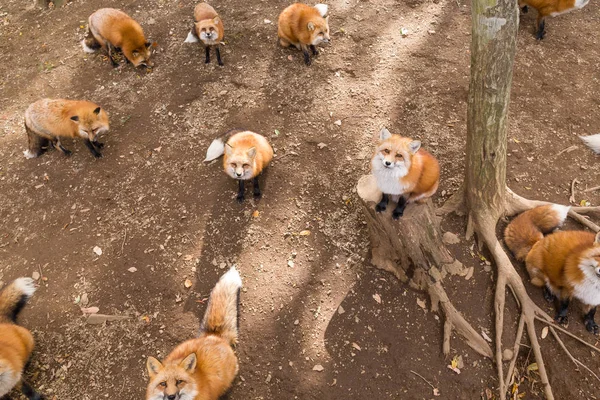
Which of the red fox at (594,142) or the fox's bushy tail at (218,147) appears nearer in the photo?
the red fox at (594,142)

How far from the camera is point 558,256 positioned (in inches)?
157

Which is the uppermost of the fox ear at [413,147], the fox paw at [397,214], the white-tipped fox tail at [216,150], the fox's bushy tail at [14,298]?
the fox ear at [413,147]

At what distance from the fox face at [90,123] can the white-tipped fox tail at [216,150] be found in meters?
1.72

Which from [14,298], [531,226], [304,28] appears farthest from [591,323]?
[14,298]

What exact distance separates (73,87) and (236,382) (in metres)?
6.02

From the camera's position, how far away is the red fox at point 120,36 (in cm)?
693

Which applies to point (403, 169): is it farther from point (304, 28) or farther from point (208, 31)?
point (208, 31)

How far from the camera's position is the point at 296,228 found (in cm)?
495

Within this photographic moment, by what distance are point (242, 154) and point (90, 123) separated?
8.38 feet

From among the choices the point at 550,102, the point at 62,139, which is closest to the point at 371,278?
the point at 550,102

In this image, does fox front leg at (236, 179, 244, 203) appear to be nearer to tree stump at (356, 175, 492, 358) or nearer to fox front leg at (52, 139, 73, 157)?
tree stump at (356, 175, 492, 358)

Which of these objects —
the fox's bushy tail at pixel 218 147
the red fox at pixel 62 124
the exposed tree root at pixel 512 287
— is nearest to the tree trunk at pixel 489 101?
the exposed tree root at pixel 512 287

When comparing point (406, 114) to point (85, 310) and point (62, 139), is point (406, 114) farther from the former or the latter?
point (62, 139)

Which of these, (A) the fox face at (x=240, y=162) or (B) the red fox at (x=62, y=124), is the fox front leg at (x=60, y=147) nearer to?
(B) the red fox at (x=62, y=124)
